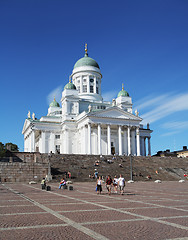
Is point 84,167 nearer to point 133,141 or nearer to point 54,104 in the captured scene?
point 133,141

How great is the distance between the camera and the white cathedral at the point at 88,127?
6312 centimetres

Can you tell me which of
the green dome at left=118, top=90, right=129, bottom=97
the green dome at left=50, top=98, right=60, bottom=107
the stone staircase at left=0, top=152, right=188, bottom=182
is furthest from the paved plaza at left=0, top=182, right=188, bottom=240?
the green dome at left=50, top=98, right=60, bottom=107

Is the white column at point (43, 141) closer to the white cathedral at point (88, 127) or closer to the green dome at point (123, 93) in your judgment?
the white cathedral at point (88, 127)

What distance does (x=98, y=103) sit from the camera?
245 ft

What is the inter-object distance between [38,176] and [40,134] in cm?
3202

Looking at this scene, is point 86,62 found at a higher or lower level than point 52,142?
higher

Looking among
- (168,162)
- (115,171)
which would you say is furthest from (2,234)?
(168,162)

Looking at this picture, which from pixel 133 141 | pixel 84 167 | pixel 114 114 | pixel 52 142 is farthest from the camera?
pixel 52 142

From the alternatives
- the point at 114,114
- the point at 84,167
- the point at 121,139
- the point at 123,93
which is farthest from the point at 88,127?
the point at 123,93

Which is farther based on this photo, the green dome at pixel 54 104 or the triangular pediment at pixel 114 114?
the green dome at pixel 54 104

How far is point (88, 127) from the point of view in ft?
201

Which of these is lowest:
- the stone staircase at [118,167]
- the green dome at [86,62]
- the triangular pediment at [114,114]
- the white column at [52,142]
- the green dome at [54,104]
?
the stone staircase at [118,167]

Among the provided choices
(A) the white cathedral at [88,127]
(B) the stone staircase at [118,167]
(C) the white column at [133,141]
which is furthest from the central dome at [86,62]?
(B) the stone staircase at [118,167]

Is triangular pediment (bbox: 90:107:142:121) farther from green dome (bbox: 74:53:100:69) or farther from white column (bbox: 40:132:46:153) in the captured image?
green dome (bbox: 74:53:100:69)
